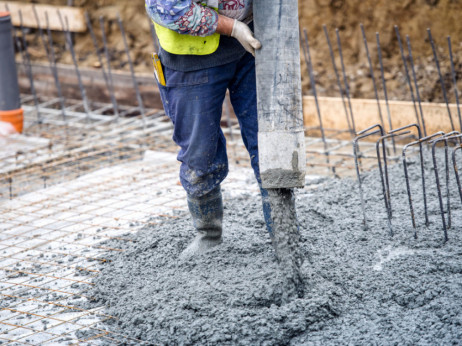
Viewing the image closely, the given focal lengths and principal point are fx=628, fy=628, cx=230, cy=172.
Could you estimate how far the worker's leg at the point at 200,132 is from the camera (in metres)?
2.98

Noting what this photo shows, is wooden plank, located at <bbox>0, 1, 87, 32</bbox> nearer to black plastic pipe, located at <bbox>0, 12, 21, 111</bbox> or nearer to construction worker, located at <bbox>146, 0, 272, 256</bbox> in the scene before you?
black plastic pipe, located at <bbox>0, 12, 21, 111</bbox>

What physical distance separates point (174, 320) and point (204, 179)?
77 centimetres

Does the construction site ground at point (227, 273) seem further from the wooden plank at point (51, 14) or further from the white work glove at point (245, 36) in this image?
the wooden plank at point (51, 14)

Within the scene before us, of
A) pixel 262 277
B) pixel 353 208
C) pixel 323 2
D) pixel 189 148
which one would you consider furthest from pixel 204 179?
pixel 323 2

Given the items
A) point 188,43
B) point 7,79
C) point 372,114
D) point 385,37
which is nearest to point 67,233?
point 188,43

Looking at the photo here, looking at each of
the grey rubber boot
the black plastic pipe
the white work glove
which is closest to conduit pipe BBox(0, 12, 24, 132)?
the black plastic pipe

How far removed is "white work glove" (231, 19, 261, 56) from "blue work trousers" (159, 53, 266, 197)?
0.29m

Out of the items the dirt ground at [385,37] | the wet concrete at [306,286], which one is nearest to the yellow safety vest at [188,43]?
the wet concrete at [306,286]

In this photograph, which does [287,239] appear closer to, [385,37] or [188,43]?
[188,43]

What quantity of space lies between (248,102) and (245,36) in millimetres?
474

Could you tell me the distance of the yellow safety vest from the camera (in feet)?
9.29

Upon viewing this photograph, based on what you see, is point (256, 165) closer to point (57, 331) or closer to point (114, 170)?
point (57, 331)

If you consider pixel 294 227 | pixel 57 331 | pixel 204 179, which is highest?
pixel 204 179

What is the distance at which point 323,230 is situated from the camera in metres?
3.57
